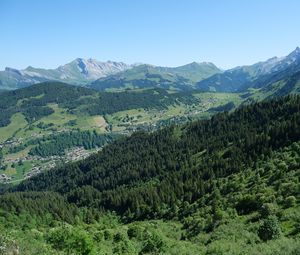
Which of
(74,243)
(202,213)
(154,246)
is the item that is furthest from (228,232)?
(202,213)

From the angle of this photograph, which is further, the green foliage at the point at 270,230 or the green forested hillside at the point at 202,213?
the green forested hillside at the point at 202,213

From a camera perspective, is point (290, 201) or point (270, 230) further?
point (290, 201)

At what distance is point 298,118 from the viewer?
589ft

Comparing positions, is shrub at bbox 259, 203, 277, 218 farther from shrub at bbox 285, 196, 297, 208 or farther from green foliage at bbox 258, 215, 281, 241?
green foliage at bbox 258, 215, 281, 241

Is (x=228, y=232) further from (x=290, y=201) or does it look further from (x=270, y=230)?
(x=290, y=201)

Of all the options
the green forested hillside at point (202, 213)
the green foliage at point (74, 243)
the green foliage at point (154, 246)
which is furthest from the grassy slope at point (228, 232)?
the green foliage at point (74, 243)

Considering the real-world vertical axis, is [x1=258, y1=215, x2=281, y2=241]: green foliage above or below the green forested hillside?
above

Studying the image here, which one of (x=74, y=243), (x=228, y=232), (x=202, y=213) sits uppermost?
(x=74, y=243)

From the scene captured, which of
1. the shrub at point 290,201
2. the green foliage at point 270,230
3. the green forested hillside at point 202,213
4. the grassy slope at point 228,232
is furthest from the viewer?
the shrub at point 290,201

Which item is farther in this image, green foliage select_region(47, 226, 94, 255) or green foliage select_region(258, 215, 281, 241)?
green foliage select_region(47, 226, 94, 255)

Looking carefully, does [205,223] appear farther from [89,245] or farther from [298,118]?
[298,118]

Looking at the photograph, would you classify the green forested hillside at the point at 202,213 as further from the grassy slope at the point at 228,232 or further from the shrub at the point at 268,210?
the grassy slope at the point at 228,232

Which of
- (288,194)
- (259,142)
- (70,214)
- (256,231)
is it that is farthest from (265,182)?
(70,214)

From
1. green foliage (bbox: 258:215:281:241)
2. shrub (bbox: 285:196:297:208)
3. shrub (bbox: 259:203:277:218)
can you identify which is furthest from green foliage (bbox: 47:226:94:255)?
shrub (bbox: 285:196:297:208)
